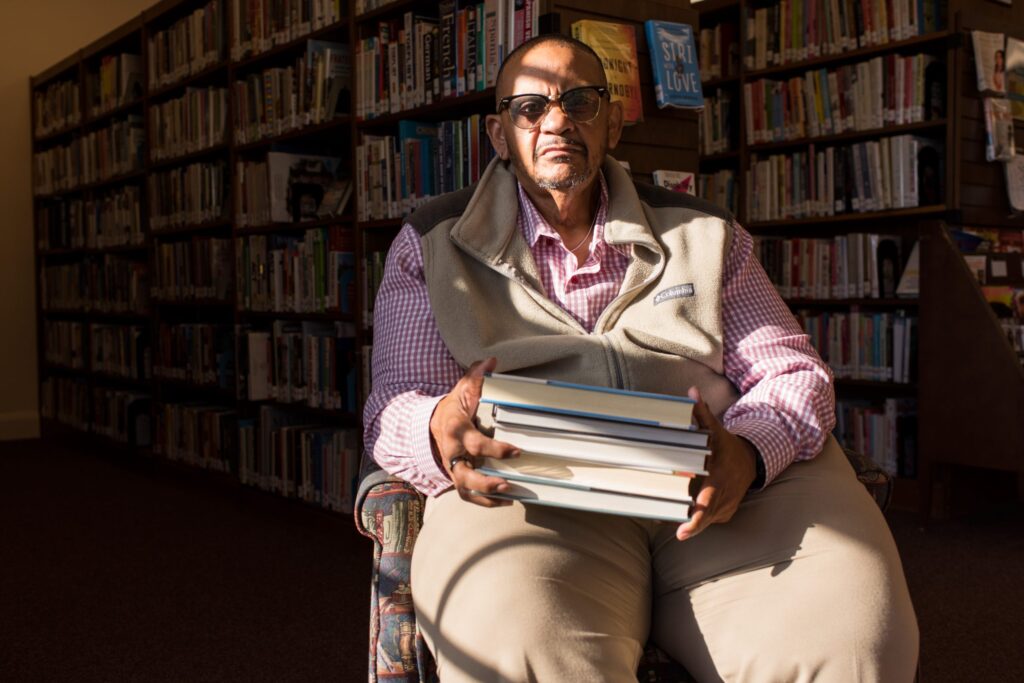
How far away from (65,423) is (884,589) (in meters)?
5.92

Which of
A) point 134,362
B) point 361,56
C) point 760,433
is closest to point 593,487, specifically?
point 760,433

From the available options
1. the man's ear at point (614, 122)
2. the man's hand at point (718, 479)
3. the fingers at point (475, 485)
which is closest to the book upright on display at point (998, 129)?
the man's ear at point (614, 122)

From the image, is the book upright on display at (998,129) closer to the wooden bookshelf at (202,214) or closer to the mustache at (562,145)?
the wooden bookshelf at (202,214)

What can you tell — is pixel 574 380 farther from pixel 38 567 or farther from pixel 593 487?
pixel 38 567

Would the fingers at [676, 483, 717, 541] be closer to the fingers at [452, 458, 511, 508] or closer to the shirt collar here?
the fingers at [452, 458, 511, 508]

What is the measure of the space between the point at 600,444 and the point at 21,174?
604 cm

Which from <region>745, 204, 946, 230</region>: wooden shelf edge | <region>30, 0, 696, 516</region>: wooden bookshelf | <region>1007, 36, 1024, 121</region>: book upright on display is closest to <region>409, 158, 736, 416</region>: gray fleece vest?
<region>30, 0, 696, 516</region>: wooden bookshelf

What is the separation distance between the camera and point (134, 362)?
5453 millimetres

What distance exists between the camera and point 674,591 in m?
1.39

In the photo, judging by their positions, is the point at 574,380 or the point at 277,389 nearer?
the point at 574,380

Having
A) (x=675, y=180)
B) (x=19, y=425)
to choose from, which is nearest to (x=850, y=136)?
(x=675, y=180)

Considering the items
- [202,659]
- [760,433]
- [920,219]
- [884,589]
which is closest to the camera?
[884,589]

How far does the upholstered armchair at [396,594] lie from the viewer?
1.35 metres

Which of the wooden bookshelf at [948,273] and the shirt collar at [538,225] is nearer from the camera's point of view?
the shirt collar at [538,225]
